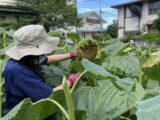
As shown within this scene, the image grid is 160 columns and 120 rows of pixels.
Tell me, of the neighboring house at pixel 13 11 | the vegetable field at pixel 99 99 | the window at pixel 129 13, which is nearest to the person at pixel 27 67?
the vegetable field at pixel 99 99

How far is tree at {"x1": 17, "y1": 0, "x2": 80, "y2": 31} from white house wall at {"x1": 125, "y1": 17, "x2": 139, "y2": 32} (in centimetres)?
730

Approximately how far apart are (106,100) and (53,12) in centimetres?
2581

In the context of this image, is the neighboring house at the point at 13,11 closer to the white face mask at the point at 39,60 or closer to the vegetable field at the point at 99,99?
the white face mask at the point at 39,60

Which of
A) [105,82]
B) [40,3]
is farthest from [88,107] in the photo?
[40,3]

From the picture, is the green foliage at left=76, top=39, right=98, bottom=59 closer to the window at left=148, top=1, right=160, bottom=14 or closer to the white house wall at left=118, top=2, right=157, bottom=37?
the white house wall at left=118, top=2, right=157, bottom=37

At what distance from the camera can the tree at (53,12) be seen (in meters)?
26.6

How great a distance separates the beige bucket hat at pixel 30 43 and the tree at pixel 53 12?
78.4 ft

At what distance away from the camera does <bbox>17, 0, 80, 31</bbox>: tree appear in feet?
87.3

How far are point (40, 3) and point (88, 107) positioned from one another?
25.9m

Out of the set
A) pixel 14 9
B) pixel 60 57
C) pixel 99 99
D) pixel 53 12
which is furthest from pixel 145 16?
pixel 99 99

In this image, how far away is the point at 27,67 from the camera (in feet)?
6.66

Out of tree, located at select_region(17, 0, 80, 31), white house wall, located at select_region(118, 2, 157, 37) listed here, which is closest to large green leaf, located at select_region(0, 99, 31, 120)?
tree, located at select_region(17, 0, 80, 31)

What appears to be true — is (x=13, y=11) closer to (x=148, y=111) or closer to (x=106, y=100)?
(x=106, y=100)

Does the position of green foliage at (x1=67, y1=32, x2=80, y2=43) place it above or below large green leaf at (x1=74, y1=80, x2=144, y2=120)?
above
